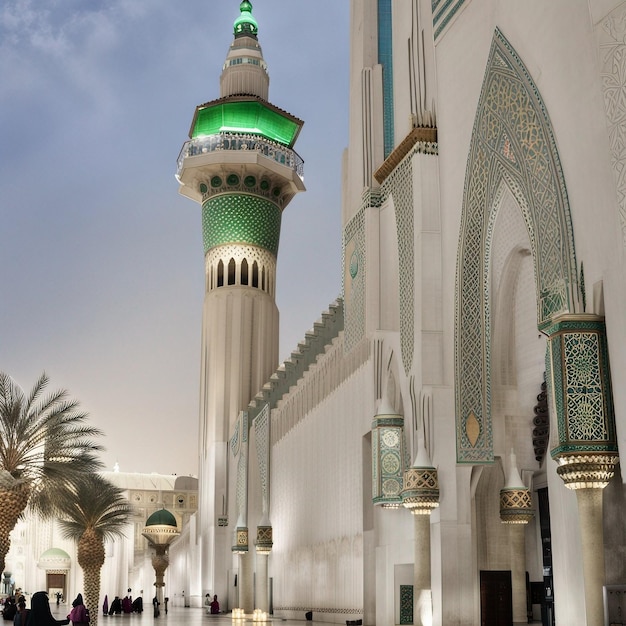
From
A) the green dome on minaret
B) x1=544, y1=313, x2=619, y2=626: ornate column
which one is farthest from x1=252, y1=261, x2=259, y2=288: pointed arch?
x1=544, y1=313, x2=619, y2=626: ornate column

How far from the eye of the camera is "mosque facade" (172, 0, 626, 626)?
7820 mm

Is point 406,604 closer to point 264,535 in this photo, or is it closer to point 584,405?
point 584,405

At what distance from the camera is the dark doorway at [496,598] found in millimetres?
10773

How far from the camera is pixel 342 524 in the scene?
15930 mm

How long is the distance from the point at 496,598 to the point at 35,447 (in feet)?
24.5

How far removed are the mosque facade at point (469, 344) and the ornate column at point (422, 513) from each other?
27mm

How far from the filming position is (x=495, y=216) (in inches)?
436

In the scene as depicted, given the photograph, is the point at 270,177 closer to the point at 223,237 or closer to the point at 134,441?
the point at 223,237

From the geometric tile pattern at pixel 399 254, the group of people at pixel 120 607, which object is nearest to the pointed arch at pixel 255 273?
the group of people at pixel 120 607

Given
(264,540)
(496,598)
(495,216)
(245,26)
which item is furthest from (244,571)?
(245,26)

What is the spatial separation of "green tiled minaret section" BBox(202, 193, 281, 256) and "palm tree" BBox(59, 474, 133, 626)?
42.1ft

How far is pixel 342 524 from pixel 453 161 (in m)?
7.01

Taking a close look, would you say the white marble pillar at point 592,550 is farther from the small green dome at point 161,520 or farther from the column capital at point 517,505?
the small green dome at point 161,520

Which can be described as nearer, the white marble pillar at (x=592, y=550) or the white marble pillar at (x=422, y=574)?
the white marble pillar at (x=592, y=550)
